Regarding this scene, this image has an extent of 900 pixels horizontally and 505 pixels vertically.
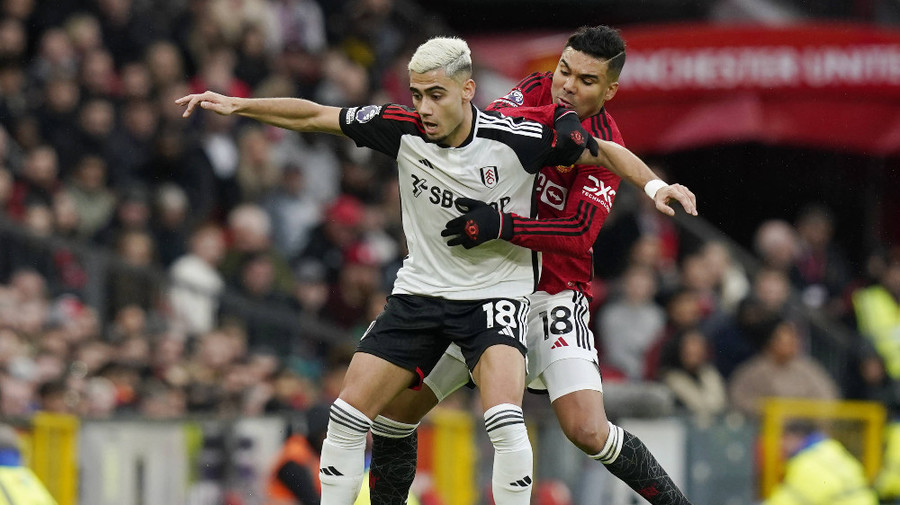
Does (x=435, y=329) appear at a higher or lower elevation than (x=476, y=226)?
lower

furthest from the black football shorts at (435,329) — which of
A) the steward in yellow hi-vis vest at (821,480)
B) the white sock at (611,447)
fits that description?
the steward in yellow hi-vis vest at (821,480)

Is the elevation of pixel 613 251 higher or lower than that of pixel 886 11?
lower

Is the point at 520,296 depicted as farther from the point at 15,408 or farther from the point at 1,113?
the point at 1,113

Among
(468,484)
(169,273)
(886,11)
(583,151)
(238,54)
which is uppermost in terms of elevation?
(886,11)

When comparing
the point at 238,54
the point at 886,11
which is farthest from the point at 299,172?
the point at 886,11

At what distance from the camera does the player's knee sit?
24.2 ft

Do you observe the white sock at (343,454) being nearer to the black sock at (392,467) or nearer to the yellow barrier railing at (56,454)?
the black sock at (392,467)

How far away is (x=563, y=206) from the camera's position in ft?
25.2

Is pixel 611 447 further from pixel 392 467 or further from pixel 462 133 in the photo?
pixel 462 133

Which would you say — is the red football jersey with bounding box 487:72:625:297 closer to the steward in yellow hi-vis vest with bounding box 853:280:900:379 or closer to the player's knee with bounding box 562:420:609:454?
the player's knee with bounding box 562:420:609:454

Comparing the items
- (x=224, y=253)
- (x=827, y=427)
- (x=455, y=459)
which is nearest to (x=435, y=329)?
(x=455, y=459)

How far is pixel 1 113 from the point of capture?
13.0m

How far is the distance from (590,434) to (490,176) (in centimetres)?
126

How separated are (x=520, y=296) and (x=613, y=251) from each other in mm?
7619
